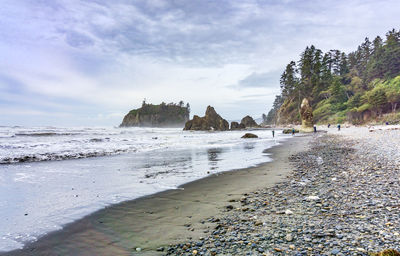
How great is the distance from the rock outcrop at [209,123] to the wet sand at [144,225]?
8664 centimetres

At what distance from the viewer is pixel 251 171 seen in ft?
36.3

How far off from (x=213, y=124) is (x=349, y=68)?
79155 millimetres

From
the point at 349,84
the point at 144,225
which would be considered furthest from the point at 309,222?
the point at 349,84

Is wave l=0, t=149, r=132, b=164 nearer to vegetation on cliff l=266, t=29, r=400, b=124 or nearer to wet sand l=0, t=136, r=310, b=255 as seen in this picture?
wet sand l=0, t=136, r=310, b=255

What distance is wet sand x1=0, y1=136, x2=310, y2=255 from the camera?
4.13 m

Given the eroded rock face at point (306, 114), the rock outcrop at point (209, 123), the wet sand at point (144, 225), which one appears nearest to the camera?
the wet sand at point (144, 225)

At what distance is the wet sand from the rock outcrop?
86.6m

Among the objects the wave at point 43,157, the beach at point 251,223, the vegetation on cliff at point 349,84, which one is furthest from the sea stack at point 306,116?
the beach at point 251,223

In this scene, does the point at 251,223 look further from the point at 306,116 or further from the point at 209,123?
the point at 209,123

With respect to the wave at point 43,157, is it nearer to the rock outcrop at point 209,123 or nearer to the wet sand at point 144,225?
the wet sand at point 144,225

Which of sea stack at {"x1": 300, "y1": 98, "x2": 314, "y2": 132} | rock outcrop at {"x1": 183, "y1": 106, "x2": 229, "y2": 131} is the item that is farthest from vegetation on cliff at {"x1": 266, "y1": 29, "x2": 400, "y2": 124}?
rock outcrop at {"x1": 183, "y1": 106, "x2": 229, "y2": 131}

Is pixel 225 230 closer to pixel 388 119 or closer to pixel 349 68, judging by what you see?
pixel 388 119

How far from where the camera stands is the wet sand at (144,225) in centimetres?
413

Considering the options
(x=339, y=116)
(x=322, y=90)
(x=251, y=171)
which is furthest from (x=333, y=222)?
(x=322, y=90)
